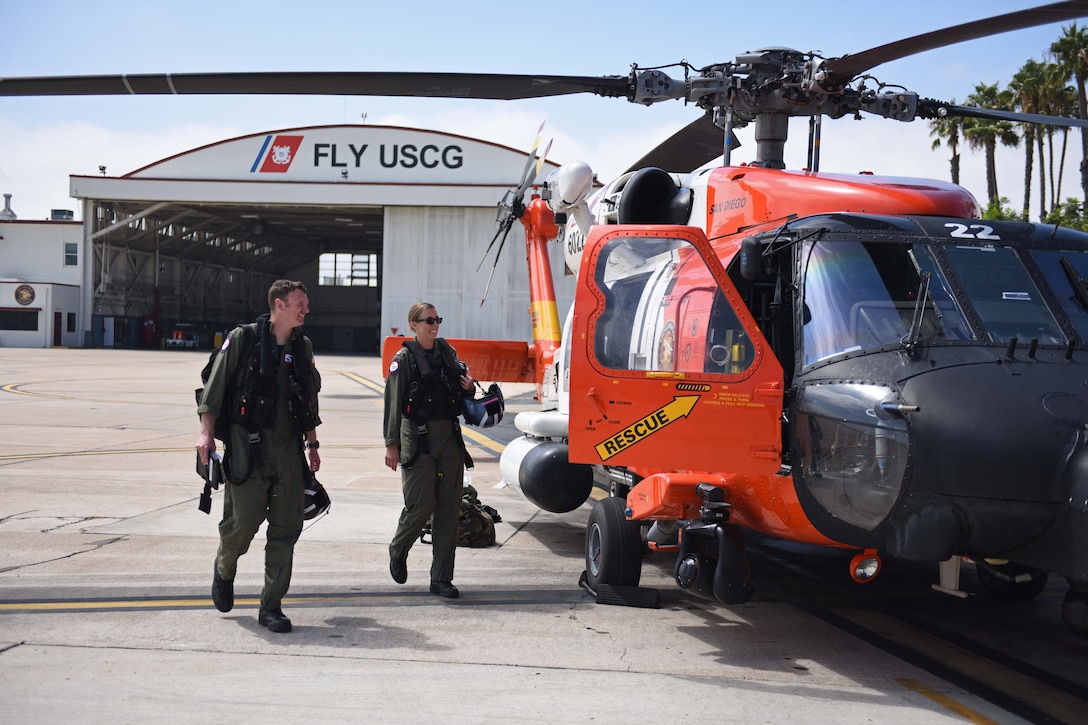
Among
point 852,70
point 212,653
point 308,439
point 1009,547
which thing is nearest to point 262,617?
point 212,653

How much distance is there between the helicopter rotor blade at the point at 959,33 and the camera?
420 cm

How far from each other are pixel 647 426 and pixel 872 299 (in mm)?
1315

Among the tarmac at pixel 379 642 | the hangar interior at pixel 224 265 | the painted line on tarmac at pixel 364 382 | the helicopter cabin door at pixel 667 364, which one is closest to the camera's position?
the tarmac at pixel 379 642

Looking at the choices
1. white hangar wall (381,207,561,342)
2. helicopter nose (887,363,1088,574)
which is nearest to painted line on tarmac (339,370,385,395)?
white hangar wall (381,207,561,342)

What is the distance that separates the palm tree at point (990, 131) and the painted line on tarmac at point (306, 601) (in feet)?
125

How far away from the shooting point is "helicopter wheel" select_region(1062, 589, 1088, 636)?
15.1ft

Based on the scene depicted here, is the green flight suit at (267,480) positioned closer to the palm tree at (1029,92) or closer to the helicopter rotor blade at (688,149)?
the helicopter rotor blade at (688,149)

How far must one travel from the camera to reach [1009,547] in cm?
432

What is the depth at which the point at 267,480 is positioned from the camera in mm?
5379

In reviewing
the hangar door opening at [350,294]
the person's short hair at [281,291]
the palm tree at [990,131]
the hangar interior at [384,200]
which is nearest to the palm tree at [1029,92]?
the palm tree at [990,131]

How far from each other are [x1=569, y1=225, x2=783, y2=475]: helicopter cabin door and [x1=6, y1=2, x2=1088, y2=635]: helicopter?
0.01 meters

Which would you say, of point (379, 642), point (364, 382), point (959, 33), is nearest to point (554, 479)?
point (379, 642)

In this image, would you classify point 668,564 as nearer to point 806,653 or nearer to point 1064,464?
point 806,653

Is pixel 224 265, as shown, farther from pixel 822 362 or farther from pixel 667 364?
pixel 822 362
